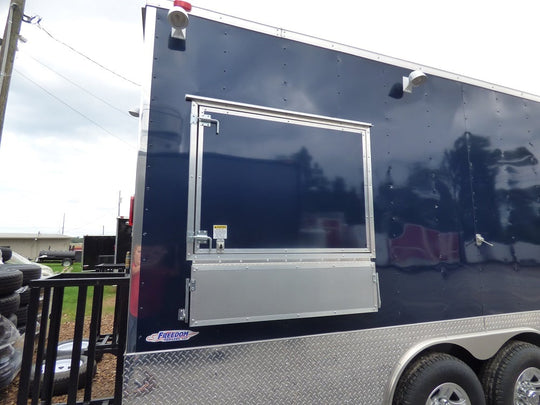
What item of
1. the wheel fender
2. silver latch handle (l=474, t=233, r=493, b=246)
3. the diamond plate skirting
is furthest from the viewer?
silver latch handle (l=474, t=233, r=493, b=246)

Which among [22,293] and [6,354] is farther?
[22,293]

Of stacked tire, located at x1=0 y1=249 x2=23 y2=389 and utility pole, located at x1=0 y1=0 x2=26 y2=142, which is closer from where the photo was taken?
stacked tire, located at x1=0 y1=249 x2=23 y2=389

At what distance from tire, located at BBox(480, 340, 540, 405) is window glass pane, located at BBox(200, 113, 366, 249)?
1.67 meters

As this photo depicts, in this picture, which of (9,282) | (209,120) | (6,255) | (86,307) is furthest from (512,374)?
(6,255)

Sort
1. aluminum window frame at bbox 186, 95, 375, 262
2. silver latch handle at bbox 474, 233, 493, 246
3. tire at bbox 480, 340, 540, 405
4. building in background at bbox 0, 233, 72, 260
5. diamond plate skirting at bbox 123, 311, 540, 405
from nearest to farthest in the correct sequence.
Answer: diamond plate skirting at bbox 123, 311, 540, 405 < aluminum window frame at bbox 186, 95, 375, 262 < tire at bbox 480, 340, 540, 405 < silver latch handle at bbox 474, 233, 493, 246 < building in background at bbox 0, 233, 72, 260

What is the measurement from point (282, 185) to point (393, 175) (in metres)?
0.99

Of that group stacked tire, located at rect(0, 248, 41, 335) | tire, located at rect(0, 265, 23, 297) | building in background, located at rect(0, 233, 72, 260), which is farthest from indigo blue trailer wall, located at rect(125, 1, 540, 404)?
building in background, located at rect(0, 233, 72, 260)

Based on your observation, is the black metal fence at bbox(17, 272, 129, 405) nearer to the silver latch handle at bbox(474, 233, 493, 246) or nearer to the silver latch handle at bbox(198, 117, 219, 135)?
the silver latch handle at bbox(198, 117, 219, 135)

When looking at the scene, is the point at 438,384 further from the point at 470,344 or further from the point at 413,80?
the point at 413,80

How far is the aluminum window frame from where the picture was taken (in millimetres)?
2012

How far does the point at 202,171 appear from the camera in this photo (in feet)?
6.75

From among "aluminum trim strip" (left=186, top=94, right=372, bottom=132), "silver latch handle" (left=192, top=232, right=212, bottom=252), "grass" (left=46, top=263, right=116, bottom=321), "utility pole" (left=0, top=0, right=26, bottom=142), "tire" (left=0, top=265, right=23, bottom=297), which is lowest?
"grass" (left=46, top=263, right=116, bottom=321)

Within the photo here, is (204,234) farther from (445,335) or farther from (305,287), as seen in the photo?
(445,335)

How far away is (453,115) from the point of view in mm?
2891
